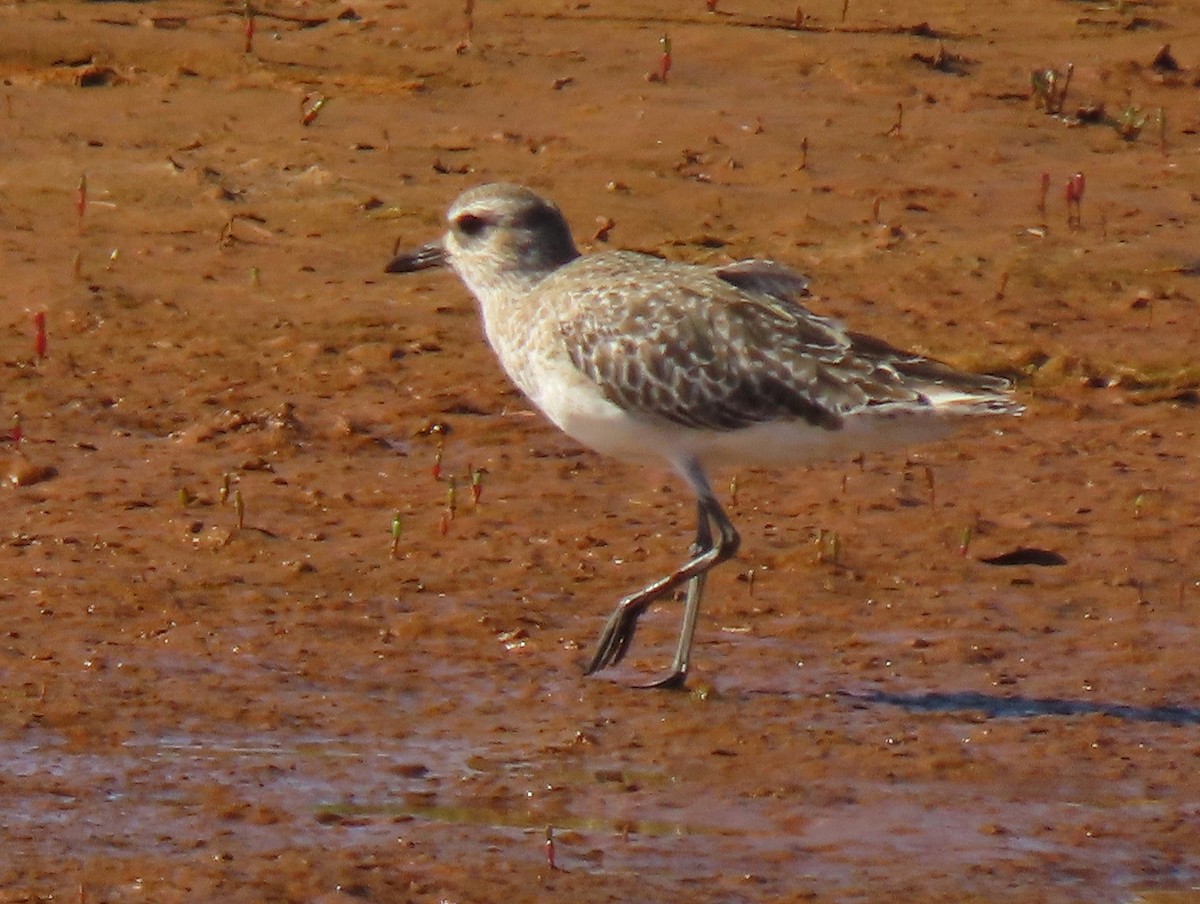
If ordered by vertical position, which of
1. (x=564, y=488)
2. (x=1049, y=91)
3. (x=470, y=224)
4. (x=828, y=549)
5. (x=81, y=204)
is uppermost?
(x=470, y=224)

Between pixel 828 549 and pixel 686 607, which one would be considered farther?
pixel 828 549

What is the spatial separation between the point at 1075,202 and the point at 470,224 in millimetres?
4520

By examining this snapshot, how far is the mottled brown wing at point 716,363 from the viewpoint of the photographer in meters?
7.88

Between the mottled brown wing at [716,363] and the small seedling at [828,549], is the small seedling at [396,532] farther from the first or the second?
the small seedling at [828,549]

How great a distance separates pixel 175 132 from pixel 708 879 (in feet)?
23.7

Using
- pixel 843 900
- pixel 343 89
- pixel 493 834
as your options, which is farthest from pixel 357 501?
pixel 343 89

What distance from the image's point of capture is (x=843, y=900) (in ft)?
21.3

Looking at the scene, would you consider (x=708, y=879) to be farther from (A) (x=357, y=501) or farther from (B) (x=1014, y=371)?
(B) (x=1014, y=371)

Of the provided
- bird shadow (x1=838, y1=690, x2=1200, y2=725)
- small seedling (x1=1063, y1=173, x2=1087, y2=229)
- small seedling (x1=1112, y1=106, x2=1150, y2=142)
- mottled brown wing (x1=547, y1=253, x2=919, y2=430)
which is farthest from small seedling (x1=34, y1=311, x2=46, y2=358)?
small seedling (x1=1112, y1=106, x2=1150, y2=142)

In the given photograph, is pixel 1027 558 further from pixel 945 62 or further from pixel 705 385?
pixel 945 62

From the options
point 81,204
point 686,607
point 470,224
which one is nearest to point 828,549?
point 686,607

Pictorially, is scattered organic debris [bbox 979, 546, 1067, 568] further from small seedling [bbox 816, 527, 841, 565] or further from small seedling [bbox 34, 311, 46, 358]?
small seedling [bbox 34, 311, 46, 358]

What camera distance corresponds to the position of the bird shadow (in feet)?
25.6

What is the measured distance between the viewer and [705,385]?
792 cm
